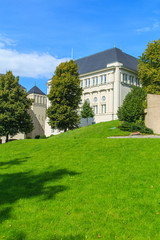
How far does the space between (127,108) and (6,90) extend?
2021 cm

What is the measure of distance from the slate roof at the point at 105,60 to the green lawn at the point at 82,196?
5068 cm

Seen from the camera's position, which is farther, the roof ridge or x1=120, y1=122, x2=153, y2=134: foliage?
the roof ridge

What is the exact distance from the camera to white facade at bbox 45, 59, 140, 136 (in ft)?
182

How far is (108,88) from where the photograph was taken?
57000 mm

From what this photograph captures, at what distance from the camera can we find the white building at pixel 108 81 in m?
55.5

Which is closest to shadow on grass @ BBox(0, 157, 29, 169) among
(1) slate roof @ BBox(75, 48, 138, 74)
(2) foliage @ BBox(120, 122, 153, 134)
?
(2) foliage @ BBox(120, 122, 153, 134)

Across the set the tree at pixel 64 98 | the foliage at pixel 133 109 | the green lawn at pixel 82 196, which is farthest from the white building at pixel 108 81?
the green lawn at pixel 82 196

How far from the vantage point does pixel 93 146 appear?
1372cm

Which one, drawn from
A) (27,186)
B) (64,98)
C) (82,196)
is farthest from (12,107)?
(82,196)

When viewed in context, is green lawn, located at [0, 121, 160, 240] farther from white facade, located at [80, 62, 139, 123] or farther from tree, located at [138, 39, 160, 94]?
white facade, located at [80, 62, 139, 123]

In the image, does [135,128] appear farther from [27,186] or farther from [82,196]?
[82,196]

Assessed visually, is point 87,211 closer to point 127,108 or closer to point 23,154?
point 23,154

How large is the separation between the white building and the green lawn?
44.7 meters

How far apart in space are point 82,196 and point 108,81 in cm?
5237
